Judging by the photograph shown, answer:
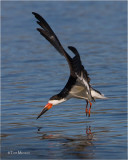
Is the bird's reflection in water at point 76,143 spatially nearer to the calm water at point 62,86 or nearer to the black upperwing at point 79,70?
the calm water at point 62,86

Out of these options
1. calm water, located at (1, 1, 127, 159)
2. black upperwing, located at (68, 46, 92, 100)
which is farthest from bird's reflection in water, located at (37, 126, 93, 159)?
black upperwing, located at (68, 46, 92, 100)

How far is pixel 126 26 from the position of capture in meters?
19.2

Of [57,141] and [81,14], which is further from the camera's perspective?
[81,14]

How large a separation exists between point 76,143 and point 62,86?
4.12 metres

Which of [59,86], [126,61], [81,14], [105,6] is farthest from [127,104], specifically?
[105,6]

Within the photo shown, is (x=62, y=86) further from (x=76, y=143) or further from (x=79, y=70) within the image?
(x=79, y=70)

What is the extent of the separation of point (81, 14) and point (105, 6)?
2584 millimetres

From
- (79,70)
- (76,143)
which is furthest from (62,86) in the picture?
(79,70)

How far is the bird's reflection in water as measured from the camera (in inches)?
262

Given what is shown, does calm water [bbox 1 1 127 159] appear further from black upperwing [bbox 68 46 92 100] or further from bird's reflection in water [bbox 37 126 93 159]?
black upperwing [bbox 68 46 92 100]

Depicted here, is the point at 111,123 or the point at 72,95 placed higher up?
the point at 72,95

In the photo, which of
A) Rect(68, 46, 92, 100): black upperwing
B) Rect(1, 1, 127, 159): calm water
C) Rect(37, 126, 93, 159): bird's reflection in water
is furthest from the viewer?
Rect(1, 1, 127, 159): calm water

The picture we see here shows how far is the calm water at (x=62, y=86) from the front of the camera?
277 inches

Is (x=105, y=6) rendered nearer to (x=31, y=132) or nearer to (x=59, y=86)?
(x=59, y=86)
